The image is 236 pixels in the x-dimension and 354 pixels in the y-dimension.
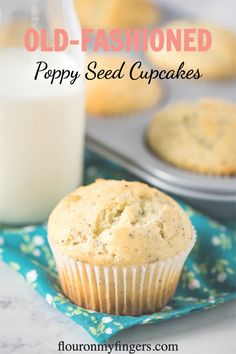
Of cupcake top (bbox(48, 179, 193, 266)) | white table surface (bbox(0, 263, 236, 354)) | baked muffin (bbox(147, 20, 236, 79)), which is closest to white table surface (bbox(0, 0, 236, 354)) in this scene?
white table surface (bbox(0, 263, 236, 354))

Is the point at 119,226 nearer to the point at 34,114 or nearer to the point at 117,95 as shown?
the point at 34,114

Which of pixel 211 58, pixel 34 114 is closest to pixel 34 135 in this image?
pixel 34 114

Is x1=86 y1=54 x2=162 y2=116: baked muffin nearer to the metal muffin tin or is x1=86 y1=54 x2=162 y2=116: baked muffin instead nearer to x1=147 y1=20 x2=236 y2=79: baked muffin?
the metal muffin tin

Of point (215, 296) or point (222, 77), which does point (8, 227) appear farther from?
point (222, 77)

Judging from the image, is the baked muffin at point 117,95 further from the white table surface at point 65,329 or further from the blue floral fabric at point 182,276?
the white table surface at point 65,329

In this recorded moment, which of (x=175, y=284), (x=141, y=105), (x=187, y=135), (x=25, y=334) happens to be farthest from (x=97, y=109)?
(x=25, y=334)

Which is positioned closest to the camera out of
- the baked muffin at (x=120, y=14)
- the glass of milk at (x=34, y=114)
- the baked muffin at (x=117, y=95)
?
the glass of milk at (x=34, y=114)

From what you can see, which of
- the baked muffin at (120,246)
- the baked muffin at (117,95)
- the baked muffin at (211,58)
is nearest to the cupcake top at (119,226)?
the baked muffin at (120,246)
